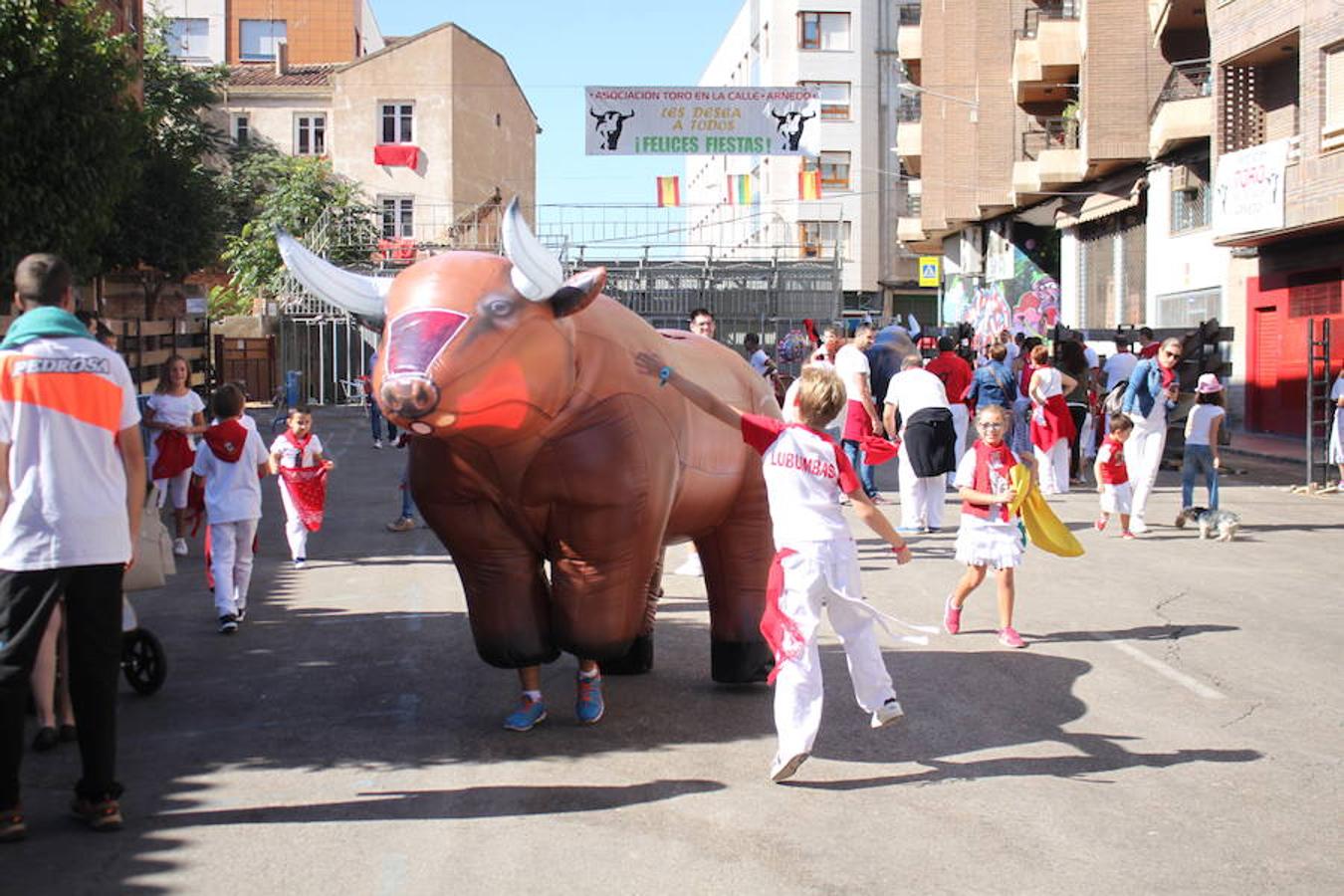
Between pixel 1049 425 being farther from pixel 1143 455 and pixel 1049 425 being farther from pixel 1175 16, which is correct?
pixel 1175 16

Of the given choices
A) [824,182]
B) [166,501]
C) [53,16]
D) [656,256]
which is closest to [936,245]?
[824,182]

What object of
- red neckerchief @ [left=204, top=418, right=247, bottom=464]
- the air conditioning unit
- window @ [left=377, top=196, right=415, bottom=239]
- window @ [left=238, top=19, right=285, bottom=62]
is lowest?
red neckerchief @ [left=204, top=418, right=247, bottom=464]

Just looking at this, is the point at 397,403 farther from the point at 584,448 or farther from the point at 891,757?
the point at 891,757

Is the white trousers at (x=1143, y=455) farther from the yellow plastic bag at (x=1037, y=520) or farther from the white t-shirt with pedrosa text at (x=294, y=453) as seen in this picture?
the white t-shirt with pedrosa text at (x=294, y=453)

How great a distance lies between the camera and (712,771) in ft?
20.4

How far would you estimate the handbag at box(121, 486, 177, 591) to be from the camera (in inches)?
287

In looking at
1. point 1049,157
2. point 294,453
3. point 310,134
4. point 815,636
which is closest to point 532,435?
point 815,636

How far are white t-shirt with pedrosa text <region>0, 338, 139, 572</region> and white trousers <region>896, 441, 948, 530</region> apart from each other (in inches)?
363

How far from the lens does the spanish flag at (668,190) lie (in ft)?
129

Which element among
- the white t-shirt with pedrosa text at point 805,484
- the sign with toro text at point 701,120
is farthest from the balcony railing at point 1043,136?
the white t-shirt with pedrosa text at point 805,484

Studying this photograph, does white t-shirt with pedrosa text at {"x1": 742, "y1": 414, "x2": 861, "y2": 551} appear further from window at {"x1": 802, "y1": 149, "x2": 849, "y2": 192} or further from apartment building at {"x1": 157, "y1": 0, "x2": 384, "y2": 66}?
window at {"x1": 802, "y1": 149, "x2": 849, "y2": 192}

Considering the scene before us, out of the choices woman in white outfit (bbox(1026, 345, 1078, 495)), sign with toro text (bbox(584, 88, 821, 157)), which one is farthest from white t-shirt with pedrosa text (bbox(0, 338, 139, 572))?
sign with toro text (bbox(584, 88, 821, 157))

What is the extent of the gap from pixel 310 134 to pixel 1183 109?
3228 centimetres

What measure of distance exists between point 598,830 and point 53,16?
15799mm
